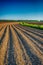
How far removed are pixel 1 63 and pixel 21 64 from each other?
1.22 metres

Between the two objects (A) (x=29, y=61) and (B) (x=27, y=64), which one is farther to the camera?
(A) (x=29, y=61)

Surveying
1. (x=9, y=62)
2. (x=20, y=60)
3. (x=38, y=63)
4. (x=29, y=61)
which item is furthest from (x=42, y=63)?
(x=9, y=62)

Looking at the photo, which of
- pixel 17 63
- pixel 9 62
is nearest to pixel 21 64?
pixel 17 63

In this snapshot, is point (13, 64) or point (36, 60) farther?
point (36, 60)

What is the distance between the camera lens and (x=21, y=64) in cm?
727

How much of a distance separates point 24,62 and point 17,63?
0.40m

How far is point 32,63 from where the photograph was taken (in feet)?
24.2

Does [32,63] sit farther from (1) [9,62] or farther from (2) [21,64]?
(1) [9,62]

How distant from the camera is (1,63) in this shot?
7.75 meters

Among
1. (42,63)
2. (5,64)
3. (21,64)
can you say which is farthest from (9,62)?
(42,63)

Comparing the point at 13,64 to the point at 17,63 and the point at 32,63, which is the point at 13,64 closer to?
the point at 17,63

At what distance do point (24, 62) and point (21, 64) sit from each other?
0.36 metres

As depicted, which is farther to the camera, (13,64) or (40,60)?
(40,60)

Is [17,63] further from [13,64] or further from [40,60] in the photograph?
[40,60]
